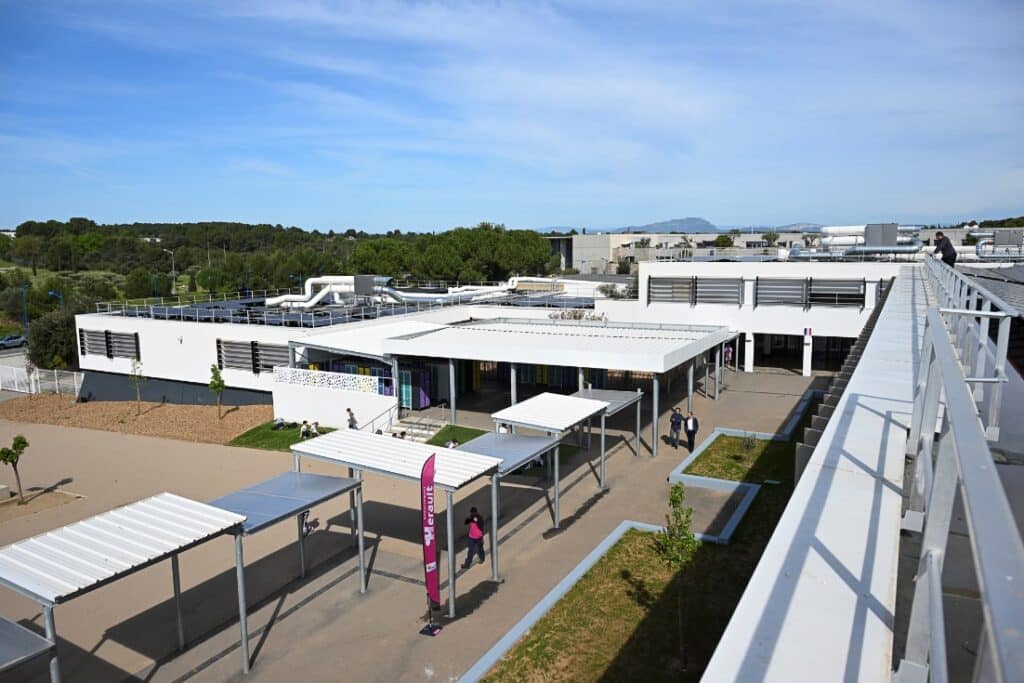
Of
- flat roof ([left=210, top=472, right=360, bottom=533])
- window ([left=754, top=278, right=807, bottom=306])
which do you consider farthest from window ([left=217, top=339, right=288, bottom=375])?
window ([left=754, top=278, right=807, bottom=306])

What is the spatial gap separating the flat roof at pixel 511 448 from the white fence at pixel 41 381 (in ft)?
88.4

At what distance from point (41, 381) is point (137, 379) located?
937cm

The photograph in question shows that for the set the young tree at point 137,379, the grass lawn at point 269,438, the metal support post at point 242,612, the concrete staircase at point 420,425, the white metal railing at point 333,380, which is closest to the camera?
the metal support post at point 242,612

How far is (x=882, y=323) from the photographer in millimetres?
12297

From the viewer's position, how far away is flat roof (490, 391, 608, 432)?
1448cm

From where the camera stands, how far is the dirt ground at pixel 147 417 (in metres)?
24.6

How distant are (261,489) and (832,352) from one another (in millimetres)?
28803

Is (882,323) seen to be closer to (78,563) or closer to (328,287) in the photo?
(78,563)

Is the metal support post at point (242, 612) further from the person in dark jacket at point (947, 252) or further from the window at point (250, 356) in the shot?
the window at point (250, 356)

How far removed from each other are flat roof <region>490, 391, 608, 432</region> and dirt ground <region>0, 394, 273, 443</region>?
1226 cm

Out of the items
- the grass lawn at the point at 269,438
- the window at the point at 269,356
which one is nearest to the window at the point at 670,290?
the window at the point at 269,356

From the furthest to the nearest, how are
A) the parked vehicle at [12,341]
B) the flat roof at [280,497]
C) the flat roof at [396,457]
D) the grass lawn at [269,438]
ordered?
the parked vehicle at [12,341], the grass lawn at [269,438], the flat roof at [396,457], the flat roof at [280,497]

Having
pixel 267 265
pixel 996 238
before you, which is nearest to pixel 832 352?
pixel 996 238

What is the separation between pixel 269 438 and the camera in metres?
23.1
